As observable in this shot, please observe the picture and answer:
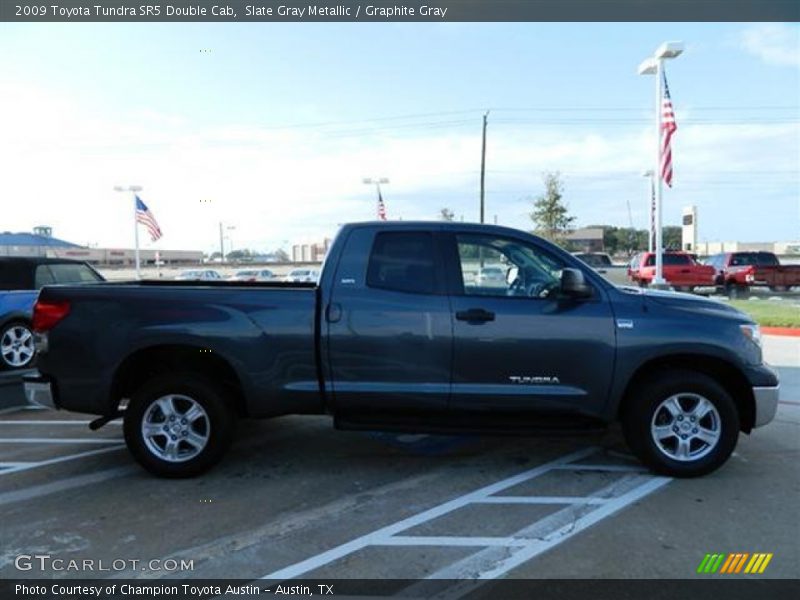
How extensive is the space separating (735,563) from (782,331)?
10673 mm

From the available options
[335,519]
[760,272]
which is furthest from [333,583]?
[760,272]

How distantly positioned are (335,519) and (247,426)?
8.79ft

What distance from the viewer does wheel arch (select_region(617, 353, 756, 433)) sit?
4812mm

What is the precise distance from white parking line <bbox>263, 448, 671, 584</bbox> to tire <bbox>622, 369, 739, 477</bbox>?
20 cm

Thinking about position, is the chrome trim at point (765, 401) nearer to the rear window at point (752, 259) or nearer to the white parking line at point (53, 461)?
the white parking line at point (53, 461)

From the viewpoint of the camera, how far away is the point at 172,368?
5.11 m

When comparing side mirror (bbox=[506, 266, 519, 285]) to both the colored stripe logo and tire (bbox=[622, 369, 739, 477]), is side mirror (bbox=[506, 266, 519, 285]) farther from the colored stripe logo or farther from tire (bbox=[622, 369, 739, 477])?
the colored stripe logo

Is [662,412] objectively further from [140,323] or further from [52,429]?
[52,429]

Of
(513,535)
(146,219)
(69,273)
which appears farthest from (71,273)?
(146,219)

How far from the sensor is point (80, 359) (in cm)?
484

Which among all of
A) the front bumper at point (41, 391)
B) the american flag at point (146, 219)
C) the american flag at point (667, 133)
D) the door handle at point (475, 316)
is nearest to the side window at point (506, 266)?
the door handle at point (475, 316)

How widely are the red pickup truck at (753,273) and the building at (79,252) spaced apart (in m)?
31.1

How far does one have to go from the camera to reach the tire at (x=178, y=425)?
484 cm

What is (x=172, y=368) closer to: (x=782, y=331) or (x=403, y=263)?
(x=403, y=263)
